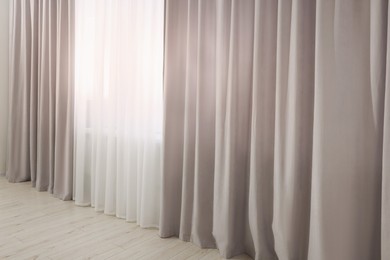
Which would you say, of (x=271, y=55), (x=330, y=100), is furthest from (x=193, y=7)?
(x=330, y=100)

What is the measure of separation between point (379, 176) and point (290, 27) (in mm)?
821

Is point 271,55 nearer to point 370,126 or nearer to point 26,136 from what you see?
point 370,126

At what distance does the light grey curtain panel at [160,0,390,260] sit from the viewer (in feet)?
4.24

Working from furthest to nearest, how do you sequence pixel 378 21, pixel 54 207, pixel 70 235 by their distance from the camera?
1. pixel 54 207
2. pixel 70 235
3. pixel 378 21

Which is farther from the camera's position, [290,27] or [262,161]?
[262,161]

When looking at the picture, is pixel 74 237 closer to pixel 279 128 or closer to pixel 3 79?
pixel 279 128

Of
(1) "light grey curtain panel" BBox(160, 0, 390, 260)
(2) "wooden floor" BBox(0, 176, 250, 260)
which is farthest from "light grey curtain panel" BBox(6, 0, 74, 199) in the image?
(1) "light grey curtain panel" BBox(160, 0, 390, 260)

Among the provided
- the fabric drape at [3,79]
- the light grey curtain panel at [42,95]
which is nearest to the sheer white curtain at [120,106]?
the light grey curtain panel at [42,95]

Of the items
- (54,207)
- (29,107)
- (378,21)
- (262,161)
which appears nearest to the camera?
(378,21)

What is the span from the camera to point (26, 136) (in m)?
3.07

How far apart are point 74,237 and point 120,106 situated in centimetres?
95

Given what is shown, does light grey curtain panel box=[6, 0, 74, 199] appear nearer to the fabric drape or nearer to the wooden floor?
the fabric drape

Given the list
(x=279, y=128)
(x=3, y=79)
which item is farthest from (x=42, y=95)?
(x=279, y=128)

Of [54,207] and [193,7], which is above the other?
[193,7]
